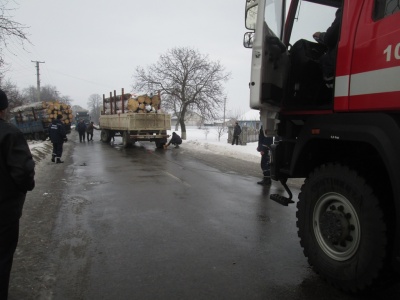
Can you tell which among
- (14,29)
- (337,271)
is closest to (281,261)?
(337,271)

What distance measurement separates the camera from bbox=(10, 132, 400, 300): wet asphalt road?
319 centimetres

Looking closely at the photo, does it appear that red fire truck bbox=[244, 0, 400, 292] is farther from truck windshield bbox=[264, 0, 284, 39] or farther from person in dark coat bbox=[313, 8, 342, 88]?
person in dark coat bbox=[313, 8, 342, 88]

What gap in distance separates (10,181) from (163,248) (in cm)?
225

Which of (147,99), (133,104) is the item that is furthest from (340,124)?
(147,99)

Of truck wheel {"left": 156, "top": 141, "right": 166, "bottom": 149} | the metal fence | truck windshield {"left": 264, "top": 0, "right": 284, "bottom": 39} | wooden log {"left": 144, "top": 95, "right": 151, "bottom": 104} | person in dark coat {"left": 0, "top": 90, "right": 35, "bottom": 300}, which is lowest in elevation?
truck wheel {"left": 156, "top": 141, "right": 166, "bottom": 149}

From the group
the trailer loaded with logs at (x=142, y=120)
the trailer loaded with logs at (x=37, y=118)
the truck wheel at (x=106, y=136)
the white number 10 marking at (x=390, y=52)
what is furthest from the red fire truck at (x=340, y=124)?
the trailer loaded with logs at (x=37, y=118)

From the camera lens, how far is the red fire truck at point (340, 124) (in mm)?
2561

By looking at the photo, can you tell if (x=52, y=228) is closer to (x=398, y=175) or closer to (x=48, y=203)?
(x=48, y=203)

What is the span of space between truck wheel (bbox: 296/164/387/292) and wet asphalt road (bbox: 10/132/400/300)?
27 centimetres

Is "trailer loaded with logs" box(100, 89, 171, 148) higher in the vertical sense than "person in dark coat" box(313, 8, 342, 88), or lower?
lower

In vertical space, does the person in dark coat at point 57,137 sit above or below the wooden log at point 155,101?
below

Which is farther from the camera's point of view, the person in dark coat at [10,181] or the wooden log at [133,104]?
the wooden log at [133,104]

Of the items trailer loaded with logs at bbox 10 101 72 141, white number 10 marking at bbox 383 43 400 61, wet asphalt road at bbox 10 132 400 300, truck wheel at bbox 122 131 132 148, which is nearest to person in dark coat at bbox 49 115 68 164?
wet asphalt road at bbox 10 132 400 300

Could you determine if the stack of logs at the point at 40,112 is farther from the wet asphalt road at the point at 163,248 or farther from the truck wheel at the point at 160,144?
the wet asphalt road at the point at 163,248
